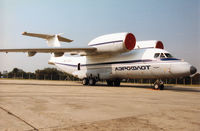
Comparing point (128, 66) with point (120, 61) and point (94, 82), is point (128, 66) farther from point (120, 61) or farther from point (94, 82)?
point (94, 82)

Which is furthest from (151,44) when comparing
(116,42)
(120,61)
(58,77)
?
(58,77)

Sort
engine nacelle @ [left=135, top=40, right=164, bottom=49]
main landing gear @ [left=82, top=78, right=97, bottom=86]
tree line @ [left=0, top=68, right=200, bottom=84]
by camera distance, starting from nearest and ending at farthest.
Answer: engine nacelle @ [left=135, top=40, right=164, bottom=49] < main landing gear @ [left=82, top=78, right=97, bottom=86] < tree line @ [left=0, top=68, right=200, bottom=84]

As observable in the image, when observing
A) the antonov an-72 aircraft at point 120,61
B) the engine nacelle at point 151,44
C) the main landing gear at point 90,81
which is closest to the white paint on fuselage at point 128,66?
the antonov an-72 aircraft at point 120,61

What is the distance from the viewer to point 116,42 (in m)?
15.0

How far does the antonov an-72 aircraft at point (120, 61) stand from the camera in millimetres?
13102

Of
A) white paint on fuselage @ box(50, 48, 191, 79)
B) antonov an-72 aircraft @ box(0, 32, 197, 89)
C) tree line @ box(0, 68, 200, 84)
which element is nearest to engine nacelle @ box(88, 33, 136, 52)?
antonov an-72 aircraft @ box(0, 32, 197, 89)

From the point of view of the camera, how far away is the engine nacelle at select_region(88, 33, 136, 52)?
1479cm

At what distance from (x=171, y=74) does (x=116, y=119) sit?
394 inches

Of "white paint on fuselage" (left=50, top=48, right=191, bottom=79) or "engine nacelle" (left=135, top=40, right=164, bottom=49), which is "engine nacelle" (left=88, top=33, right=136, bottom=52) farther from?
"engine nacelle" (left=135, top=40, right=164, bottom=49)

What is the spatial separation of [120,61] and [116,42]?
1915 mm

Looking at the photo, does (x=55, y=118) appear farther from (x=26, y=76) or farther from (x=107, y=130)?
(x=26, y=76)

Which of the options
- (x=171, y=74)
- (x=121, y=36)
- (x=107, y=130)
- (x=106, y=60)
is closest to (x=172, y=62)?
(x=171, y=74)

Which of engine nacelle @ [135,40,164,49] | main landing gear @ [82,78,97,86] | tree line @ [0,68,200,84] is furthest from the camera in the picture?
tree line @ [0,68,200,84]

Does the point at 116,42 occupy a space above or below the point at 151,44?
below
